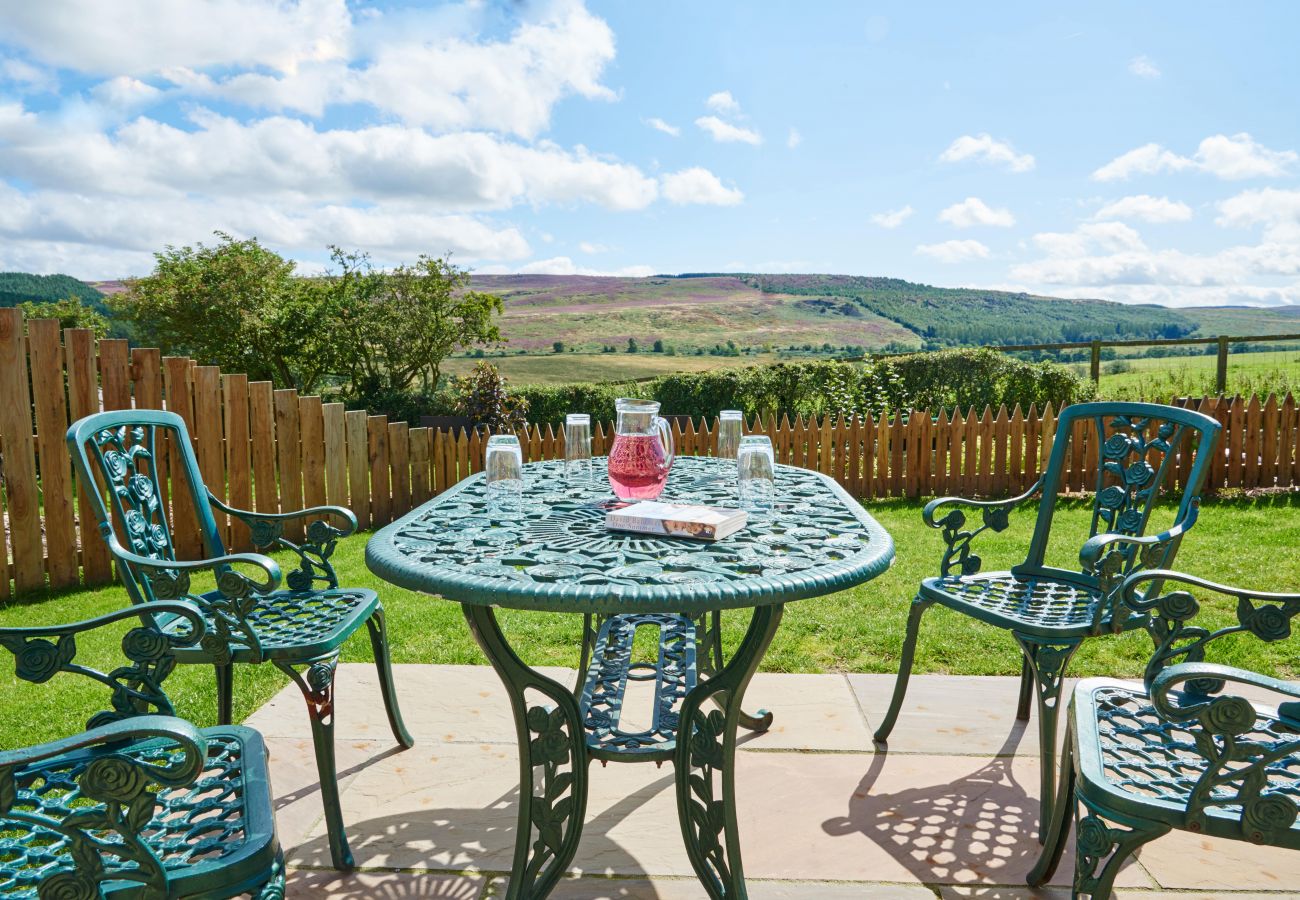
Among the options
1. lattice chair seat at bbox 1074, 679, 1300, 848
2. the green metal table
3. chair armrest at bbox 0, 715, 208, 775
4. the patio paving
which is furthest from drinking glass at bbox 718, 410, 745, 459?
chair armrest at bbox 0, 715, 208, 775

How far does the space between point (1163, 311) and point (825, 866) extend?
3791 centimetres

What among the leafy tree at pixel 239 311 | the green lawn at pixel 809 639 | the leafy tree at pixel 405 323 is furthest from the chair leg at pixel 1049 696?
the leafy tree at pixel 239 311

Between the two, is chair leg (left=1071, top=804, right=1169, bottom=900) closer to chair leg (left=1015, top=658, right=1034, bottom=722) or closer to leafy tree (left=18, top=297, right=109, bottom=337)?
chair leg (left=1015, top=658, right=1034, bottom=722)

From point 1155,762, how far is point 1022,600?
41.2 inches

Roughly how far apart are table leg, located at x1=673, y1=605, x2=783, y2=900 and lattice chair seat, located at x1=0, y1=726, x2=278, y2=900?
37.0 inches

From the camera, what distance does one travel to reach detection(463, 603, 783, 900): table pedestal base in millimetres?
1970

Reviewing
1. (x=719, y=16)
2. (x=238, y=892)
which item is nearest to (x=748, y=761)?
(x=238, y=892)

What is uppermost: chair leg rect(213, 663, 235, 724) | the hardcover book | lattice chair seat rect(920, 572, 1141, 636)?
the hardcover book

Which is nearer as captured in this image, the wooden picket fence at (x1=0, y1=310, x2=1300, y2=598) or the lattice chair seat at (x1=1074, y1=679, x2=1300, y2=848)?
the lattice chair seat at (x1=1074, y1=679, x2=1300, y2=848)

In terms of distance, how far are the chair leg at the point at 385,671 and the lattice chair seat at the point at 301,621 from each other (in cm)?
10

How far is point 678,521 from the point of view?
219 centimetres

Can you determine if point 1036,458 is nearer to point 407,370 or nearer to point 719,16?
point 719,16

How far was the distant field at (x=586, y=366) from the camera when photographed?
38.7ft

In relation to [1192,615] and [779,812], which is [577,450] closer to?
[779,812]
